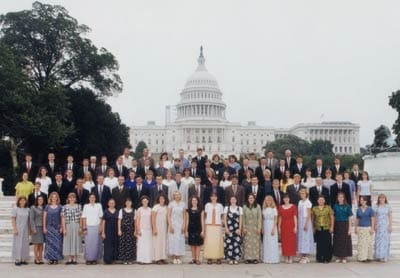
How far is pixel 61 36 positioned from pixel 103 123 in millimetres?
7978

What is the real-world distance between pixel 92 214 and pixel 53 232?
2.96 ft

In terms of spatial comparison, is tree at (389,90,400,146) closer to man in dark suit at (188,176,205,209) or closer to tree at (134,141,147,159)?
man in dark suit at (188,176,205,209)

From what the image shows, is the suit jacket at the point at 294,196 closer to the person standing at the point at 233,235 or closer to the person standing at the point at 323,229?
the person standing at the point at 323,229

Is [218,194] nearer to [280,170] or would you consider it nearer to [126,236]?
[126,236]

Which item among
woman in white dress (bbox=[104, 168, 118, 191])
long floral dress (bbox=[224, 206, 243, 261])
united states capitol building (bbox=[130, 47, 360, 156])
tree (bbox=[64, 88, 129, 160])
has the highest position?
united states capitol building (bbox=[130, 47, 360, 156])

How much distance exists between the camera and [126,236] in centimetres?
1195

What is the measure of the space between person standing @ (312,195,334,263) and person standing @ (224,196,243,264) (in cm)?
169

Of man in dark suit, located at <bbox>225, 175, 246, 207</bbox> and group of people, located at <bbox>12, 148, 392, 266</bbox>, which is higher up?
man in dark suit, located at <bbox>225, 175, 246, 207</bbox>

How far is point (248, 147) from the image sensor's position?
140 metres

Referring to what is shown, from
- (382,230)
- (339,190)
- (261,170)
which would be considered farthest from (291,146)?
(382,230)

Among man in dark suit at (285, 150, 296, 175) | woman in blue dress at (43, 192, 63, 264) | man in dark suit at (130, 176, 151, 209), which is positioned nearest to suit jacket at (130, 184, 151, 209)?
man in dark suit at (130, 176, 151, 209)

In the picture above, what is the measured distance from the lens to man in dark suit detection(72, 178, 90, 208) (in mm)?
12609

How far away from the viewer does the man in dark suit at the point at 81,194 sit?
41.4 feet

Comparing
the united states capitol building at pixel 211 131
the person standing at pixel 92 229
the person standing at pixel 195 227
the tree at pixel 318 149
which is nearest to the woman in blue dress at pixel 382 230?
the person standing at pixel 195 227
